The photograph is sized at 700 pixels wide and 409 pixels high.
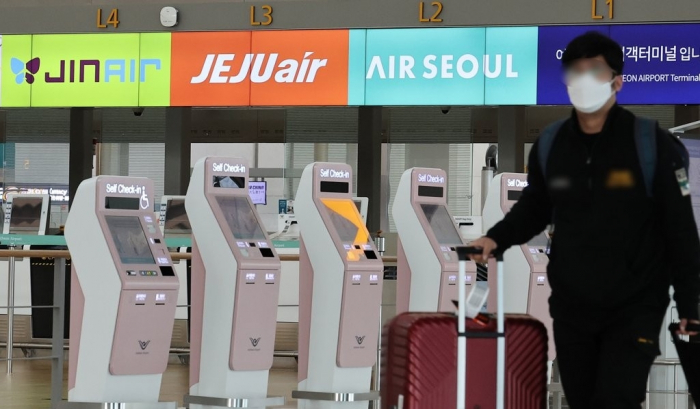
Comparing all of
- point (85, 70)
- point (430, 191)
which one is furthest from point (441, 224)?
point (85, 70)

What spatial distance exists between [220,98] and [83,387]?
18.0 feet

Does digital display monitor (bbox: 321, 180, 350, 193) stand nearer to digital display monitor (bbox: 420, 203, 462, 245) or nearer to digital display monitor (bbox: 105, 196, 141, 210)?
digital display monitor (bbox: 420, 203, 462, 245)

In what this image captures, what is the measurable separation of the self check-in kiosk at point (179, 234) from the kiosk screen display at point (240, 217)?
14.4 ft

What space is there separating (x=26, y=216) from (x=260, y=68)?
3020 mm

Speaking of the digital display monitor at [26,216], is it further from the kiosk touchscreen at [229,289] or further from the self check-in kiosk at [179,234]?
the kiosk touchscreen at [229,289]

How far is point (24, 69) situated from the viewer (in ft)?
37.3

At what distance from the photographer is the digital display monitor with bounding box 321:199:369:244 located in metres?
6.57

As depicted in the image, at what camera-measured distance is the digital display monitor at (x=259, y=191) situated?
1697 centimetres

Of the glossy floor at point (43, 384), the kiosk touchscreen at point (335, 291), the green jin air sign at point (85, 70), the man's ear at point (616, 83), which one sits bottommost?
the glossy floor at point (43, 384)

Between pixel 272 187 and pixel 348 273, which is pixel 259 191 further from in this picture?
pixel 348 273

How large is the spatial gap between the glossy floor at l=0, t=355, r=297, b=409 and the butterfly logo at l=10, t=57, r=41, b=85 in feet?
8.90

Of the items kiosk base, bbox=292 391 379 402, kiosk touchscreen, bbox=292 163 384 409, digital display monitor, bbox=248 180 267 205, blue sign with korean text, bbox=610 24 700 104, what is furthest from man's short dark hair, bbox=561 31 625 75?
digital display monitor, bbox=248 180 267 205

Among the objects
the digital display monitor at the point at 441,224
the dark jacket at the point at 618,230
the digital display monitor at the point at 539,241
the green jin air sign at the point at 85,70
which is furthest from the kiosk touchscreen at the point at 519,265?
the green jin air sign at the point at 85,70

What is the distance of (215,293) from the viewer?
20.2 feet
